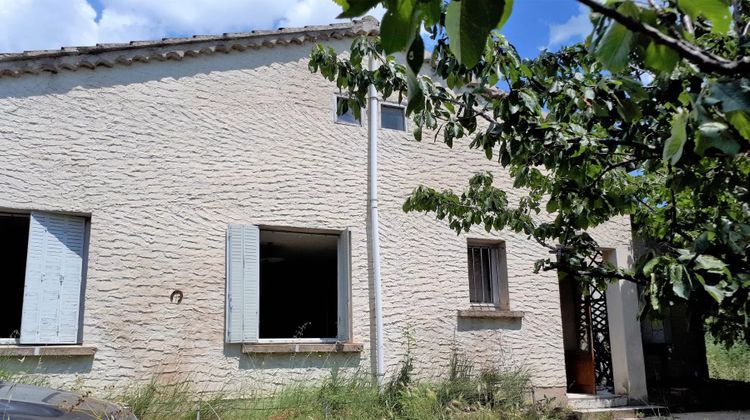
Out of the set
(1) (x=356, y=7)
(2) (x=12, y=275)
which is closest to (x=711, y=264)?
(1) (x=356, y=7)

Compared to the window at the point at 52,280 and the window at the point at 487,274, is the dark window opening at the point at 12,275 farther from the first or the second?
the window at the point at 487,274

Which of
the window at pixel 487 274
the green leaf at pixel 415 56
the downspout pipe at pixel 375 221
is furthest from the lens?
the window at pixel 487 274

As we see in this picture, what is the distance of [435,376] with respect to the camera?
8367 millimetres

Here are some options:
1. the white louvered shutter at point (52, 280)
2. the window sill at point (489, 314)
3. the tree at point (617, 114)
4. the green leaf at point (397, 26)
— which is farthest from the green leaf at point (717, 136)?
the window sill at point (489, 314)

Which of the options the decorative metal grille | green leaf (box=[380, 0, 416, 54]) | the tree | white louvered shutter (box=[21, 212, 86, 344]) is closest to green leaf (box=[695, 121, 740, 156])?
the tree

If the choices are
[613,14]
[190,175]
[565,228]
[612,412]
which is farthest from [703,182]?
[612,412]

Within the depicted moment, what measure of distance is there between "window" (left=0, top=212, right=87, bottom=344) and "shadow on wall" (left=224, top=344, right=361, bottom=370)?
5.76ft

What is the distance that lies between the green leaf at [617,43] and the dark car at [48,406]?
3955 mm

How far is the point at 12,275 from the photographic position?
10977 mm

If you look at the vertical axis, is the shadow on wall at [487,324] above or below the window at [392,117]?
below

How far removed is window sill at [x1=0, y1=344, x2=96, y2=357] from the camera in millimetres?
6457

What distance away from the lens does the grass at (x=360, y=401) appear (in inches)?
265

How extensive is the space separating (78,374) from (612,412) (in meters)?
6.98

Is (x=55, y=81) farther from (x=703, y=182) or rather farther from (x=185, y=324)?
(x=703, y=182)
